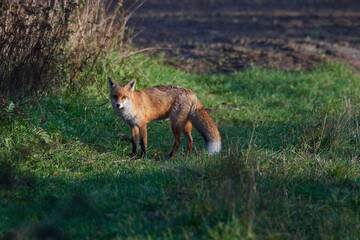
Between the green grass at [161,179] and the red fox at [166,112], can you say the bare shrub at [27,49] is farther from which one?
the red fox at [166,112]

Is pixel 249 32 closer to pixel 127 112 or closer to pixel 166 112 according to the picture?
pixel 166 112

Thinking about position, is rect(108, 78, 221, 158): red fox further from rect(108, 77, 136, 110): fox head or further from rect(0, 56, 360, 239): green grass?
rect(0, 56, 360, 239): green grass

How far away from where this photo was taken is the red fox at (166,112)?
576cm

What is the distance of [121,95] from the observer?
5.59 metres

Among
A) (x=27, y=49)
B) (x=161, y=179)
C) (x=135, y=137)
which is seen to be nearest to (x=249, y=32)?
(x=27, y=49)

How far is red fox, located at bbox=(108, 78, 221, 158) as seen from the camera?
5.76 meters

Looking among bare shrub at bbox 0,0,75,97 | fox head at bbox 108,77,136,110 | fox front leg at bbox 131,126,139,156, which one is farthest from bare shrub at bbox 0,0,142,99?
fox front leg at bbox 131,126,139,156

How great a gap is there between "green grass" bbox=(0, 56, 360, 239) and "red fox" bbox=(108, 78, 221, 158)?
1.36 ft

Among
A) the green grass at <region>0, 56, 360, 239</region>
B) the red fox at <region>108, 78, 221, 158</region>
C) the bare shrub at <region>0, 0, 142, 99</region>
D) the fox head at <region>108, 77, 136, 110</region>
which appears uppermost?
the bare shrub at <region>0, 0, 142, 99</region>

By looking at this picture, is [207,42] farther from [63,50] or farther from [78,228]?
[78,228]

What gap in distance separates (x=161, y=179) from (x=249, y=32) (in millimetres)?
11238

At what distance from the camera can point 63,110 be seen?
6844 mm

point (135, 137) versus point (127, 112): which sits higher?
point (127, 112)

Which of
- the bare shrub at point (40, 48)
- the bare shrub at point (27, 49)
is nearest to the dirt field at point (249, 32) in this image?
the bare shrub at point (40, 48)
